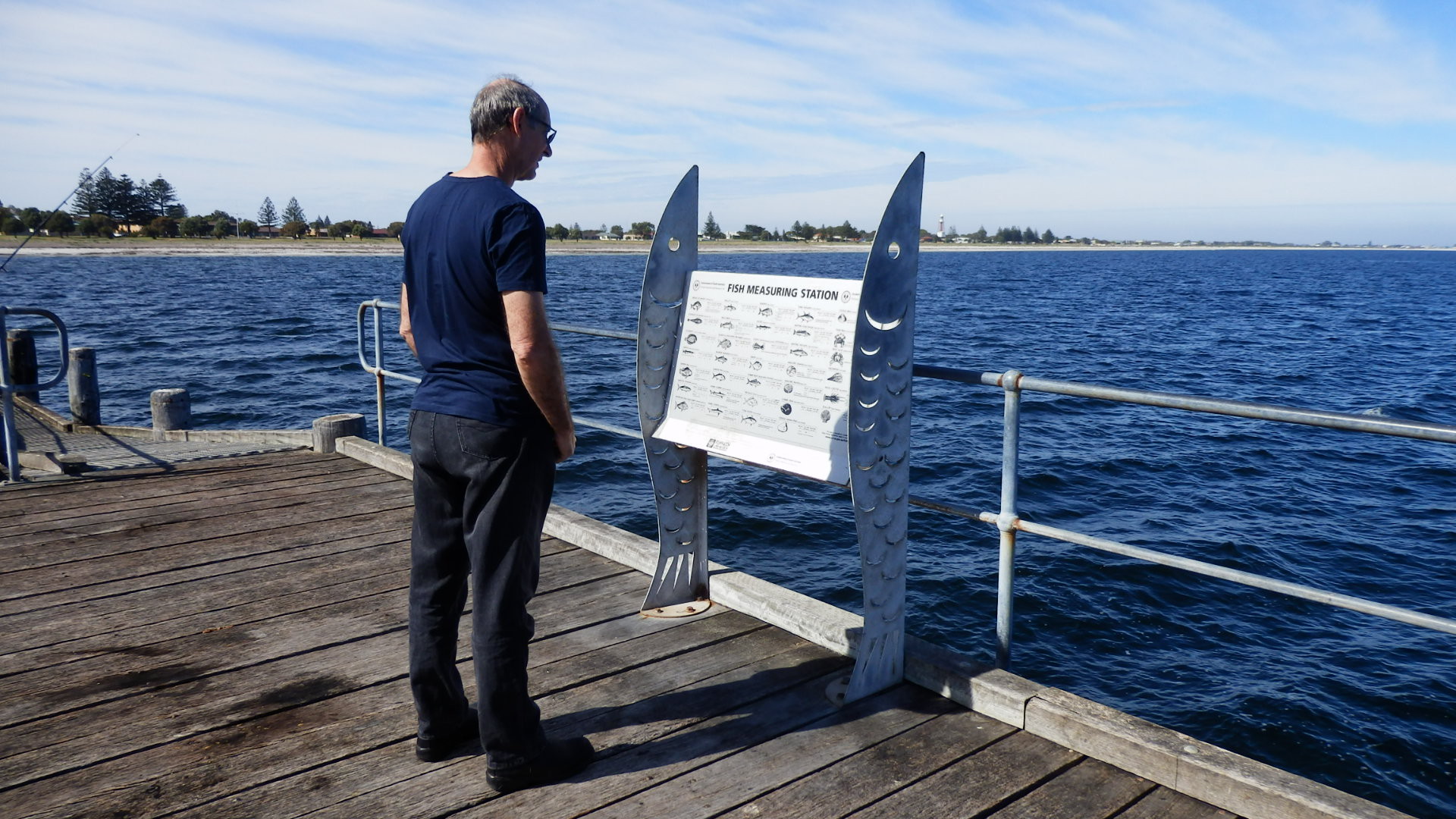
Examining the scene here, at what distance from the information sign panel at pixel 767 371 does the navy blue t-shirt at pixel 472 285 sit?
2.95 feet

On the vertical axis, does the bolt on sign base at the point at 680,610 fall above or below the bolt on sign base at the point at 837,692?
above

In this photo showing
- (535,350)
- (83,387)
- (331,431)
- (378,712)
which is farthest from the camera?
(83,387)

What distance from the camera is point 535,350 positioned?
Answer: 246 centimetres

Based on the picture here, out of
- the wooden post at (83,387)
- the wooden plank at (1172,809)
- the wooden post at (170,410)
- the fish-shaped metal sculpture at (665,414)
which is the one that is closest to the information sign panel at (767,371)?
the fish-shaped metal sculpture at (665,414)

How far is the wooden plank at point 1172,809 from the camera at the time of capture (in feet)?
8.45

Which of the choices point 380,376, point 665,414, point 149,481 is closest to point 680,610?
point 665,414

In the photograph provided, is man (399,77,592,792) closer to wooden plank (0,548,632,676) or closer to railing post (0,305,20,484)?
wooden plank (0,548,632,676)

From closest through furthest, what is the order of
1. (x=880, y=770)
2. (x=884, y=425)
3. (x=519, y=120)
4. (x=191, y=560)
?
(x=519, y=120) < (x=880, y=770) < (x=884, y=425) < (x=191, y=560)

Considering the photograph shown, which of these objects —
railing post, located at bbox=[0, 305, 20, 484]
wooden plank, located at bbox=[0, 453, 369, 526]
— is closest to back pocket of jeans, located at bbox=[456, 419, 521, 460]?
wooden plank, located at bbox=[0, 453, 369, 526]

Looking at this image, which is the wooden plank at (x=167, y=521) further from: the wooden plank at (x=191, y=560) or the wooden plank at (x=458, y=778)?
the wooden plank at (x=458, y=778)

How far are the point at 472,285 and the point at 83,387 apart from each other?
1077 cm

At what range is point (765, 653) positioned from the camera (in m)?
3.57

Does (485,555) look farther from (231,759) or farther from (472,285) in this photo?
(231,759)

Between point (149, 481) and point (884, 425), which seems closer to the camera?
point (884, 425)
